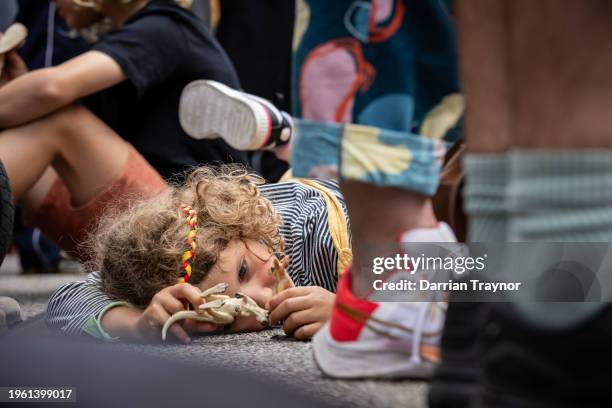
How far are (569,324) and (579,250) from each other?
0.22 feet

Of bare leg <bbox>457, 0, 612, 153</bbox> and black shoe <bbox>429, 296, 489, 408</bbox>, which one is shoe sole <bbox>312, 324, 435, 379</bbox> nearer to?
black shoe <bbox>429, 296, 489, 408</bbox>

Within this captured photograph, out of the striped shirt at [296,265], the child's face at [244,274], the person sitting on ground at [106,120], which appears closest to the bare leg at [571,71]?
the child's face at [244,274]

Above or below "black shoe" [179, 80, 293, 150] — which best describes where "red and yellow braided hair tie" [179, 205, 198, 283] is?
below

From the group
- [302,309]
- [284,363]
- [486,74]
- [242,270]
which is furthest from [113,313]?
[486,74]

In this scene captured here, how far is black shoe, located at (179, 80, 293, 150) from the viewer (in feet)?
6.16

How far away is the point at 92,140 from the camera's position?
203cm

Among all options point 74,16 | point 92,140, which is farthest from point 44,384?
point 74,16

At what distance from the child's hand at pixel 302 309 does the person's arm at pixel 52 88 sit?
97 cm

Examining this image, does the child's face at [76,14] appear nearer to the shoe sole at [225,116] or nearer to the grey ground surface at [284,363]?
the shoe sole at [225,116]

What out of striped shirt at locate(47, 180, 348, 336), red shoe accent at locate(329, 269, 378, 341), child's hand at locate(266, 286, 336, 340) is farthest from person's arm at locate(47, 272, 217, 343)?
red shoe accent at locate(329, 269, 378, 341)

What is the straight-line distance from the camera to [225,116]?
190 centimetres

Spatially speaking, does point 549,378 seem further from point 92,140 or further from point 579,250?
point 92,140

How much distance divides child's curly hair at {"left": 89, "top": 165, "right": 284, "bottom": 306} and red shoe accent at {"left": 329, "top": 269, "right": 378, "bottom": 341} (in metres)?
0.47

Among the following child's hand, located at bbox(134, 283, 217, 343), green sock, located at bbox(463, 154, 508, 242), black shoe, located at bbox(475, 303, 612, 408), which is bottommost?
child's hand, located at bbox(134, 283, 217, 343)
